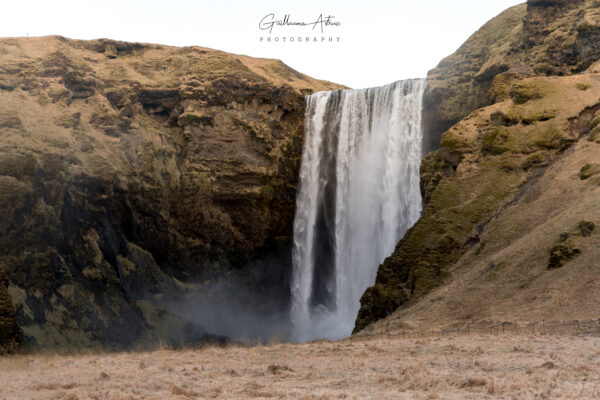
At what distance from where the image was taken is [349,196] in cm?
4734

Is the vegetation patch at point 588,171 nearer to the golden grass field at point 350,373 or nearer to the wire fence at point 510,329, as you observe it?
the wire fence at point 510,329

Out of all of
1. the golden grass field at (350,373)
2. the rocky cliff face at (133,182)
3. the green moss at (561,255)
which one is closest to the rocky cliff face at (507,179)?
the green moss at (561,255)

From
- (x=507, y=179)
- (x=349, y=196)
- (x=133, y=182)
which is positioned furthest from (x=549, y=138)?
(x=133, y=182)

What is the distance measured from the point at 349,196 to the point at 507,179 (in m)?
18.4

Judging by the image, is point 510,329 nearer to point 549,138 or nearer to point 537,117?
point 549,138

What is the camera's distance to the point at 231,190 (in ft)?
158

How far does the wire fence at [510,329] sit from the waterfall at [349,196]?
20330 mm

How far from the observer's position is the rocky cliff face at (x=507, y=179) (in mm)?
22656

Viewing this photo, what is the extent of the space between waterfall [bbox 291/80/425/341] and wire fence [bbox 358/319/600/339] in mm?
20330

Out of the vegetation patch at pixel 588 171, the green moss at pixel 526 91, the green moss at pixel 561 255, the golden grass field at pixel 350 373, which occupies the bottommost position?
the golden grass field at pixel 350 373

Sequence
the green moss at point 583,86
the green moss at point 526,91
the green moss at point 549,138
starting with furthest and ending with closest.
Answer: the green moss at point 526,91 < the green moss at point 583,86 < the green moss at point 549,138

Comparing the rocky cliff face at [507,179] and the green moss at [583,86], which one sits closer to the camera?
the rocky cliff face at [507,179]

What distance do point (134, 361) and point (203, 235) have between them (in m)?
30.9

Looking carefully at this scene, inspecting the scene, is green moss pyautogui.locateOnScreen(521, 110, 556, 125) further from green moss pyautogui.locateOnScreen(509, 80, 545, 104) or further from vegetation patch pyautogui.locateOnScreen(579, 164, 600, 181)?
vegetation patch pyautogui.locateOnScreen(579, 164, 600, 181)
